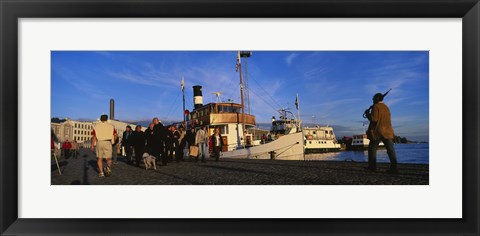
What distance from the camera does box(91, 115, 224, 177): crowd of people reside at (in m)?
7.82

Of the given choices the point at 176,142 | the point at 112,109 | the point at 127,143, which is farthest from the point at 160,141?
the point at 112,109

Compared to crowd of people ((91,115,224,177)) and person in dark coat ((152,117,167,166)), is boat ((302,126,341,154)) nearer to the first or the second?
crowd of people ((91,115,224,177))

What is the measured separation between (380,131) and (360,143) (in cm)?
103

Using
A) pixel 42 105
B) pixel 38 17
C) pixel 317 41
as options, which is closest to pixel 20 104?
pixel 42 105

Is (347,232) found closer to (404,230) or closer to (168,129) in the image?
(404,230)

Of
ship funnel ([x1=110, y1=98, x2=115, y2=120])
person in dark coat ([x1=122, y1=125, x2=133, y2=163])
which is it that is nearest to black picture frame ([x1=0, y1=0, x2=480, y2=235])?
ship funnel ([x1=110, y1=98, x2=115, y2=120])

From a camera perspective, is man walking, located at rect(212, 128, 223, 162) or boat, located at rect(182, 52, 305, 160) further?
man walking, located at rect(212, 128, 223, 162)

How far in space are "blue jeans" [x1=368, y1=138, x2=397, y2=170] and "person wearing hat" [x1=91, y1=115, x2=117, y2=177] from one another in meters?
5.21

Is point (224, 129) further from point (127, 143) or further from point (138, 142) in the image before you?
point (127, 143)

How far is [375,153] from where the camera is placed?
25.3 ft

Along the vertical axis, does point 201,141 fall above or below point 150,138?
below

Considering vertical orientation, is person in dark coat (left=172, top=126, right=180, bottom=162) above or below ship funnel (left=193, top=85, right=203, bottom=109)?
below

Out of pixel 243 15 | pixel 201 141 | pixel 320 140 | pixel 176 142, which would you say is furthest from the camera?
pixel 320 140

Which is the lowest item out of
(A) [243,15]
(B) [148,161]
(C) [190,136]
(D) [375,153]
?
(B) [148,161]
